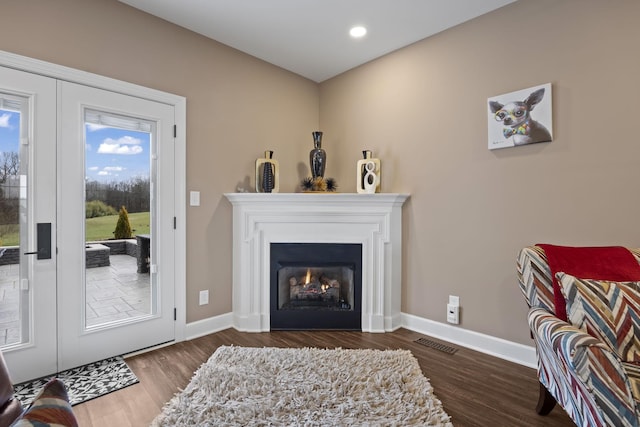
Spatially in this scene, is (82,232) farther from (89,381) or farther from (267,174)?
(267,174)

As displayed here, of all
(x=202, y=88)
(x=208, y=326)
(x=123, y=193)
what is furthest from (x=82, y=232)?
(x=202, y=88)

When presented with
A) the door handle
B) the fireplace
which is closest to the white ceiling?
the door handle

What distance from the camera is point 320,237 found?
308 centimetres

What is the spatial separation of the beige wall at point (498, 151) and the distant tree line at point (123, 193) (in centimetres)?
203

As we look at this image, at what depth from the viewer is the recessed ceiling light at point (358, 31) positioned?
2.77 meters

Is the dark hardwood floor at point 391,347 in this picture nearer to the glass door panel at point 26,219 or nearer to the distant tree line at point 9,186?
the glass door panel at point 26,219

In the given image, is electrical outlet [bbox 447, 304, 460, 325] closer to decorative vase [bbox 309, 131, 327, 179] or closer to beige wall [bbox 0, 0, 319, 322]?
decorative vase [bbox 309, 131, 327, 179]

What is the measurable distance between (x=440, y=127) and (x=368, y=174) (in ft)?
2.59

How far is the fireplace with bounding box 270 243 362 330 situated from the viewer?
3.04 m

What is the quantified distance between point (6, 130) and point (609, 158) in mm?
3856

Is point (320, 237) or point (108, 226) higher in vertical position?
point (108, 226)

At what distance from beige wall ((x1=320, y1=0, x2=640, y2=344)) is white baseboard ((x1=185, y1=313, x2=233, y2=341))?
175cm

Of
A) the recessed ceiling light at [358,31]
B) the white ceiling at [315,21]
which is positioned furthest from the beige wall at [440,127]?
the recessed ceiling light at [358,31]

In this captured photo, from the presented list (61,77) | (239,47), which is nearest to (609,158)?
(239,47)
